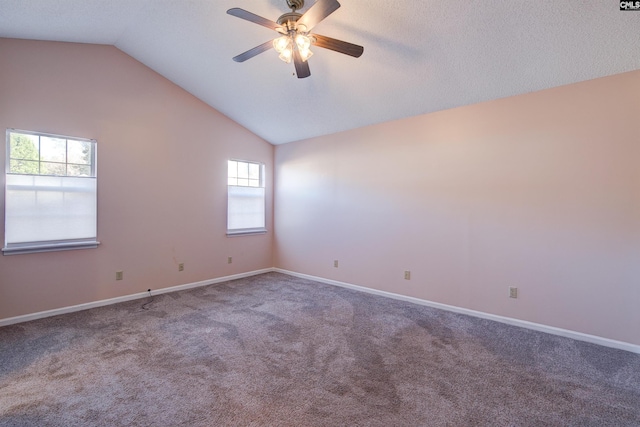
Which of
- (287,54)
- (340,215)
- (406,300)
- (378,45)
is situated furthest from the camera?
(340,215)

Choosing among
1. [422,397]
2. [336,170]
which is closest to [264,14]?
[336,170]

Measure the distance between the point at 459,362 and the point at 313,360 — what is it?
1.21 m

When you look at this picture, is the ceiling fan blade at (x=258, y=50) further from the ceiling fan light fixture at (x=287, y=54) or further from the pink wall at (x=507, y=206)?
the pink wall at (x=507, y=206)

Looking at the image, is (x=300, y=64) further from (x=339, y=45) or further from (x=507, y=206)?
(x=507, y=206)

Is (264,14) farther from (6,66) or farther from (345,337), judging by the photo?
(345,337)

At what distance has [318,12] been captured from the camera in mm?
1910

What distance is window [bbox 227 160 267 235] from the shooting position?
499 centimetres

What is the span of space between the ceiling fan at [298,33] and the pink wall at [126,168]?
7.91 feet

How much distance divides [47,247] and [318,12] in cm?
368

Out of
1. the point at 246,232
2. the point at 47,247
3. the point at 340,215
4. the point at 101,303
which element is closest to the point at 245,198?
the point at 246,232

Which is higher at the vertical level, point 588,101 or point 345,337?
point 588,101

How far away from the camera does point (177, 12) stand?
9.40 feet

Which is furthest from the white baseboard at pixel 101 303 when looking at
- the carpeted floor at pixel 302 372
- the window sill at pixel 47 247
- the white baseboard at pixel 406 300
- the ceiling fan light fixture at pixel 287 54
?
the ceiling fan light fixture at pixel 287 54

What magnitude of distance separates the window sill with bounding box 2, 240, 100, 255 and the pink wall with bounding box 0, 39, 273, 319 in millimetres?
76
